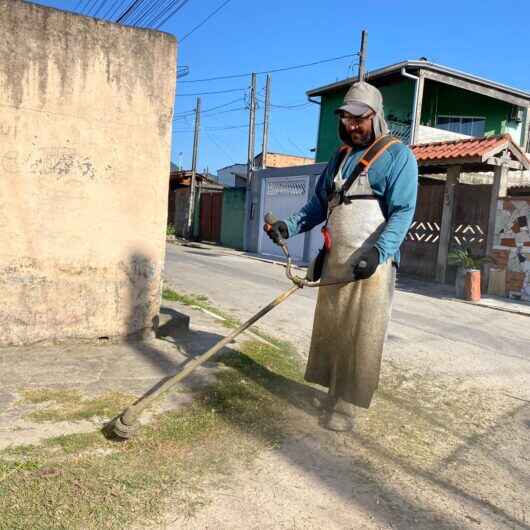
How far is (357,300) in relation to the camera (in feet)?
10.1

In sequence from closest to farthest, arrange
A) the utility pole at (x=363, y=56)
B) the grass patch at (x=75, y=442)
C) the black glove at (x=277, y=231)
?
1. the grass patch at (x=75, y=442)
2. the black glove at (x=277, y=231)
3. the utility pole at (x=363, y=56)

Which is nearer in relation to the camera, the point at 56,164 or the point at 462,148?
the point at 56,164

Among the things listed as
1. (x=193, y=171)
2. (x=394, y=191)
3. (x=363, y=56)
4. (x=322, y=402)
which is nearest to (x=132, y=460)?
(x=322, y=402)

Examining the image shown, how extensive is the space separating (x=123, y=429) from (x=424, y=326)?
4.92m

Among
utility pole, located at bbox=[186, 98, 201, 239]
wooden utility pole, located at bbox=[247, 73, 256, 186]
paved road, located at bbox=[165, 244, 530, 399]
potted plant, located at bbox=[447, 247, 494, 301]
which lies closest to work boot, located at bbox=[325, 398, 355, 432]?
paved road, located at bbox=[165, 244, 530, 399]

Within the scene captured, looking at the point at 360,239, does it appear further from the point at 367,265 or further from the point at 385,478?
the point at 385,478

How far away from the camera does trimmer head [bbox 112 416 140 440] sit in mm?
2639

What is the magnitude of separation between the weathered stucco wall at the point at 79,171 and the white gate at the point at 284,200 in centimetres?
1238

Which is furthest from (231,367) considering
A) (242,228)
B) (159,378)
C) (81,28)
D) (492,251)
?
(242,228)

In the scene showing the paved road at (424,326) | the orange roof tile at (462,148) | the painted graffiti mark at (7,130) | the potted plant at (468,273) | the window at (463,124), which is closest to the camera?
the painted graffiti mark at (7,130)

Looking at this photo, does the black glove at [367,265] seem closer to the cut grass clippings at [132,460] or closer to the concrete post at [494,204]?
the cut grass clippings at [132,460]

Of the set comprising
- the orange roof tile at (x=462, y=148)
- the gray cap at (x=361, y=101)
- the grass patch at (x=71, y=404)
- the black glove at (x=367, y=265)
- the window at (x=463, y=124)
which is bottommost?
the grass patch at (x=71, y=404)

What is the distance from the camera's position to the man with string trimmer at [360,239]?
2.96 metres

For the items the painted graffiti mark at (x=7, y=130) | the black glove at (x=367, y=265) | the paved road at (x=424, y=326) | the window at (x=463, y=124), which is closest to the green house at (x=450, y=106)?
the window at (x=463, y=124)
